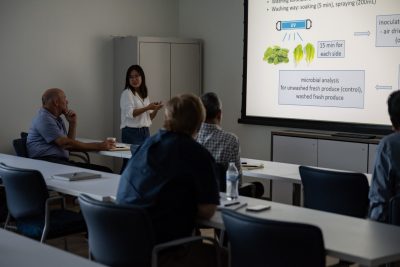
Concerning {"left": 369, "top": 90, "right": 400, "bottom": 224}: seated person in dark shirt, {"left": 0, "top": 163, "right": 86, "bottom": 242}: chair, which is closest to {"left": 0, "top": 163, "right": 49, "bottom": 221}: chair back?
{"left": 0, "top": 163, "right": 86, "bottom": 242}: chair

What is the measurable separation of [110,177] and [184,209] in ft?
4.90

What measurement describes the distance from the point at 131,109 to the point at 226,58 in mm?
1542

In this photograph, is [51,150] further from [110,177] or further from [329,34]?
[329,34]

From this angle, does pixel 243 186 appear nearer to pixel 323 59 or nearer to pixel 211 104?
pixel 211 104

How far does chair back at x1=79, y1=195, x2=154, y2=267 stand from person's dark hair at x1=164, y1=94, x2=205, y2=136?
0.52 m

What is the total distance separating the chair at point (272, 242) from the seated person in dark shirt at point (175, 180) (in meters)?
0.35

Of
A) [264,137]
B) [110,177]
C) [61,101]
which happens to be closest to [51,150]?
[61,101]

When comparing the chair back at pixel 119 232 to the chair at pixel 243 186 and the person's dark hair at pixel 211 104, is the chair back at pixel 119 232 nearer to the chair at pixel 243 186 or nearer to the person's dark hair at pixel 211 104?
the chair at pixel 243 186

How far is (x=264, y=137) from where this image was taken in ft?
26.4

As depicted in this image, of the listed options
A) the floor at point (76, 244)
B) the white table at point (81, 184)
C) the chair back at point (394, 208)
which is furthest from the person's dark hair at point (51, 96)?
the chair back at point (394, 208)

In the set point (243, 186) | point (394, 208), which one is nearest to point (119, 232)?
point (394, 208)

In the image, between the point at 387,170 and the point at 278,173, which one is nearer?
the point at 387,170

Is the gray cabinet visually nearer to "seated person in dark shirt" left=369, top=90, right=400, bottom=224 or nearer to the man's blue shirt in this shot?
the man's blue shirt

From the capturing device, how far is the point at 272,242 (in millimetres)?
2793
